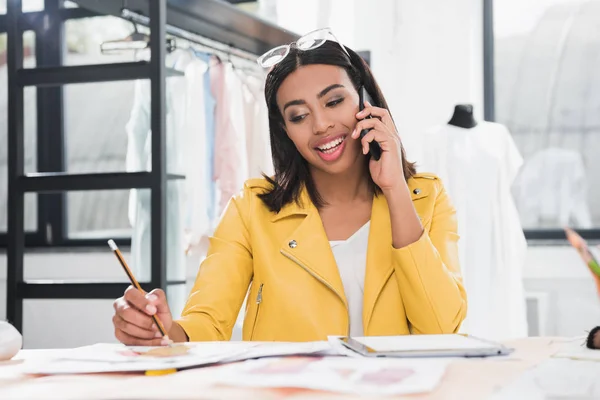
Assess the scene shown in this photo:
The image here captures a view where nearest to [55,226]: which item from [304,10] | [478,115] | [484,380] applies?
[304,10]

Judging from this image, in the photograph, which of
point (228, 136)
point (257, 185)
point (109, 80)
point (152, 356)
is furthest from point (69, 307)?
point (152, 356)

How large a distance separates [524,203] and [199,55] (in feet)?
6.23

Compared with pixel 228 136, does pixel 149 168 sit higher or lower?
lower

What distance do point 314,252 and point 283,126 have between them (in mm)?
376

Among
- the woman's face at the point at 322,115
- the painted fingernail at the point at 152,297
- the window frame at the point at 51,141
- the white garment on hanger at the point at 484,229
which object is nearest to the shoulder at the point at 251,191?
the woman's face at the point at 322,115

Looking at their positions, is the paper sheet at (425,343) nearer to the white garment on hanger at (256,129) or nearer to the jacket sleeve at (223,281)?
the jacket sleeve at (223,281)

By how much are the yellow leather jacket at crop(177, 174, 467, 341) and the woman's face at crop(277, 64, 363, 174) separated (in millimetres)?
118

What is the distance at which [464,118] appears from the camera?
11.1 ft

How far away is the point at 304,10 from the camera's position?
11.8ft

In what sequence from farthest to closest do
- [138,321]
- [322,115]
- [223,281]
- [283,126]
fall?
[283,126] → [322,115] → [223,281] → [138,321]

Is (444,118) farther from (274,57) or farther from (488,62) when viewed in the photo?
(274,57)

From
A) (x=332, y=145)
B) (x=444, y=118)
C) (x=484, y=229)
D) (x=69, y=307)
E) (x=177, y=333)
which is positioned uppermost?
(x=444, y=118)

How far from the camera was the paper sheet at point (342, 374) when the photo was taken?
741mm

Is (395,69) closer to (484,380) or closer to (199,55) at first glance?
(199,55)
